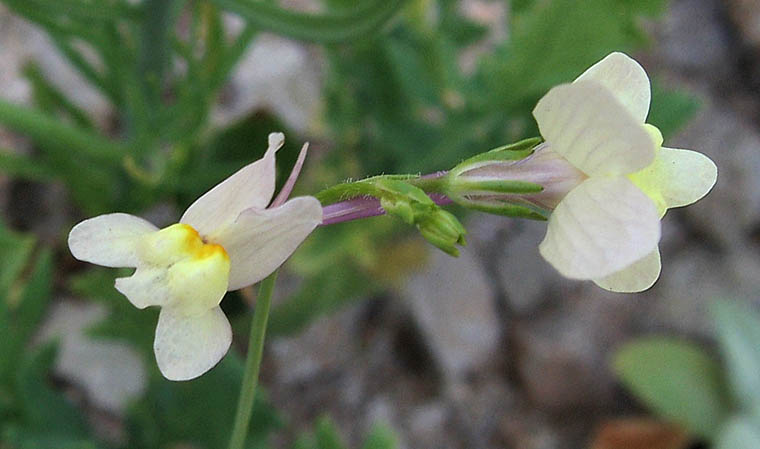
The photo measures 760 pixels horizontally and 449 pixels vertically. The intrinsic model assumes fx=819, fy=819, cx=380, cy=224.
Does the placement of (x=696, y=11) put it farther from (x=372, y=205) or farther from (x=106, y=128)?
(x=372, y=205)

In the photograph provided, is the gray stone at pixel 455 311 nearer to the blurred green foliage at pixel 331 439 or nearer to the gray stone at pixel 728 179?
the gray stone at pixel 728 179

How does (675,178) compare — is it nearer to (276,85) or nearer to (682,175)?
(682,175)

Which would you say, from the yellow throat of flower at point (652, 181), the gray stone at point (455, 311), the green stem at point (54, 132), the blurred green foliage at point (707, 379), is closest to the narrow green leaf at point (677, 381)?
the blurred green foliage at point (707, 379)

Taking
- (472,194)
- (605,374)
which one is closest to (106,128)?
(605,374)

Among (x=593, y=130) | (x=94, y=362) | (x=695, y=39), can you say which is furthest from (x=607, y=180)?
(x=695, y=39)

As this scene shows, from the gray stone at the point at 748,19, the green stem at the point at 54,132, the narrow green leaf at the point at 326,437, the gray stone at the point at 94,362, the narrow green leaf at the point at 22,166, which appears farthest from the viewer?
the gray stone at the point at 748,19

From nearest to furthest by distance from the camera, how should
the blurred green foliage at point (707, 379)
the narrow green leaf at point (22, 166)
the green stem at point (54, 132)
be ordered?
1. the green stem at point (54, 132)
2. the narrow green leaf at point (22, 166)
3. the blurred green foliage at point (707, 379)

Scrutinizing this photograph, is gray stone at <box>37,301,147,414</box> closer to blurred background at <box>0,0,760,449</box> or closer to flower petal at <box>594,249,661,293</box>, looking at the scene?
blurred background at <box>0,0,760,449</box>
